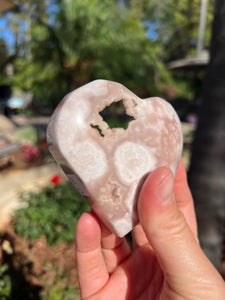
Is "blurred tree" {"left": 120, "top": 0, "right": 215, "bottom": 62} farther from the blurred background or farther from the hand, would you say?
the hand

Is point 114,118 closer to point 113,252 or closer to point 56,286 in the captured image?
point 56,286

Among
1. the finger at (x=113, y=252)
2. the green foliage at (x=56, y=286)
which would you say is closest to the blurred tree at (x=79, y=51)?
the green foliage at (x=56, y=286)

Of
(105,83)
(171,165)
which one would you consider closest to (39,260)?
(171,165)

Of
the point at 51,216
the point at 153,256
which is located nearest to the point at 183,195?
the point at 153,256

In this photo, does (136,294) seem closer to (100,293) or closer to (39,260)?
(100,293)

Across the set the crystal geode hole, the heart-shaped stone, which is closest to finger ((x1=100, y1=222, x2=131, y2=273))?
the heart-shaped stone

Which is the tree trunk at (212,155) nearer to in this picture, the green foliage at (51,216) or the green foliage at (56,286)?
the green foliage at (56,286)
